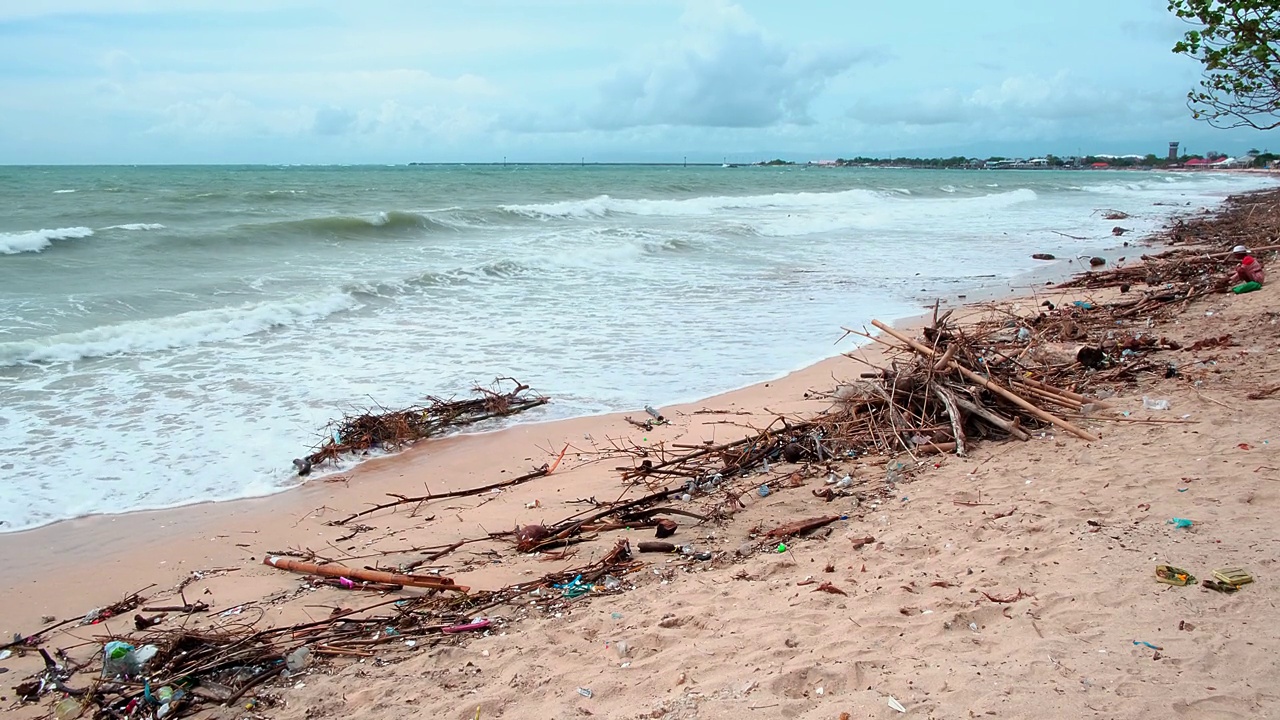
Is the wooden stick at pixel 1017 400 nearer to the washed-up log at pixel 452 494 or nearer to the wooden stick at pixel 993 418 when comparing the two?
the wooden stick at pixel 993 418

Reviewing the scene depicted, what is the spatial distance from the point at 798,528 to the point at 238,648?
2.52 meters

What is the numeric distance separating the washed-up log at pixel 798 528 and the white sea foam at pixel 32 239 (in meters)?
17.9

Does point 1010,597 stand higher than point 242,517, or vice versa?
point 1010,597

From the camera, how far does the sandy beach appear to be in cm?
256

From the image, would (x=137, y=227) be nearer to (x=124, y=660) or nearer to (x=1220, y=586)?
(x=124, y=660)

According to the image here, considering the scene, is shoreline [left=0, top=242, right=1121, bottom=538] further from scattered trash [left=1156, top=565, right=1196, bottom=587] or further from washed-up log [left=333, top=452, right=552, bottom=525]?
scattered trash [left=1156, top=565, right=1196, bottom=587]

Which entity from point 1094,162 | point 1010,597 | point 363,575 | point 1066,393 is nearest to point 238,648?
point 363,575

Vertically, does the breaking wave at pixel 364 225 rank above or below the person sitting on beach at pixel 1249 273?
above

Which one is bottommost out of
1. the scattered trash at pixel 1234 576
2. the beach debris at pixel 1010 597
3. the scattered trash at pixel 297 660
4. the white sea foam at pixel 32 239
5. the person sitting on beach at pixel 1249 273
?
the scattered trash at pixel 297 660

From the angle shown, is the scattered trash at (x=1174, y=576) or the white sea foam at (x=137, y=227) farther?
the white sea foam at (x=137, y=227)

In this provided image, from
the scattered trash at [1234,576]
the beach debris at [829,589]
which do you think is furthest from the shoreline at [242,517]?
the scattered trash at [1234,576]

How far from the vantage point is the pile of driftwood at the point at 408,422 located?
563 cm

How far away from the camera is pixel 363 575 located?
3.62m

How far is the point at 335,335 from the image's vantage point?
9.20 metres
